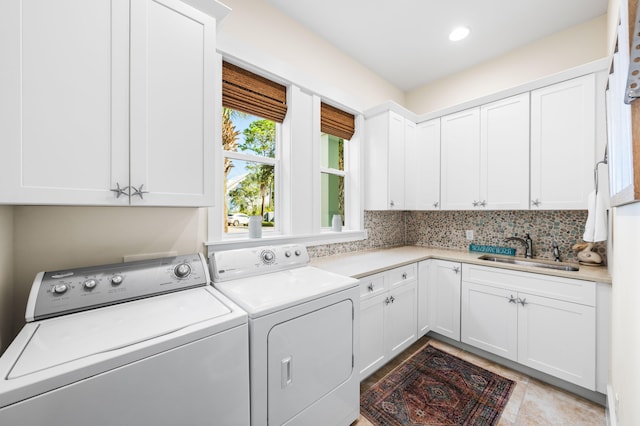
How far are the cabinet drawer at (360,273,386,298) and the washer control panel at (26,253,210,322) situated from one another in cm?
108

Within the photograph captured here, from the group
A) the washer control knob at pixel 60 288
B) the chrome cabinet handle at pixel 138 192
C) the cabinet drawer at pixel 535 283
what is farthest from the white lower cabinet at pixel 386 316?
the washer control knob at pixel 60 288

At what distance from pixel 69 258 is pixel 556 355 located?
324cm

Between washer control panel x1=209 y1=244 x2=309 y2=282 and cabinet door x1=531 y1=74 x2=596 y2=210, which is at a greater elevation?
cabinet door x1=531 y1=74 x2=596 y2=210

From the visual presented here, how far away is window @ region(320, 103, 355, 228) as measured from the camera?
2693mm

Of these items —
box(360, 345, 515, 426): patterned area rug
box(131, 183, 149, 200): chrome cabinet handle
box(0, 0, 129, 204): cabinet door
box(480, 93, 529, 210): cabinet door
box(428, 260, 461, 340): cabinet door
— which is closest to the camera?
box(0, 0, 129, 204): cabinet door

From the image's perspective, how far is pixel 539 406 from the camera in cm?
177

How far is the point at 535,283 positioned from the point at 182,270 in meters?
2.56

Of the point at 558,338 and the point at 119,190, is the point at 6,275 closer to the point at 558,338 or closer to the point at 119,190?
the point at 119,190

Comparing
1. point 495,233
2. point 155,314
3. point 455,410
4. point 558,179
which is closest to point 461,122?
point 558,179

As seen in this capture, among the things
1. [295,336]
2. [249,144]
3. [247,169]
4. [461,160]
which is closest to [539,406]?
[295,336]

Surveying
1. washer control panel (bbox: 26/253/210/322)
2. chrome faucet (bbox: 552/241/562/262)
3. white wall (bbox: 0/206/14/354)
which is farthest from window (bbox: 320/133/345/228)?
white wall (bbox: 0/206/14/354)

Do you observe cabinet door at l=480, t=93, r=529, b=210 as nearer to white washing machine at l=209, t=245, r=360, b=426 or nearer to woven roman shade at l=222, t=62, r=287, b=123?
white washing machine at l=209, t=245, r=360, b=426

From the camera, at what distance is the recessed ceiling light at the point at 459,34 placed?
2.34m

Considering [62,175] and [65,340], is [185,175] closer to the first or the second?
[62,175]
